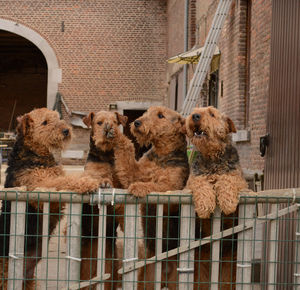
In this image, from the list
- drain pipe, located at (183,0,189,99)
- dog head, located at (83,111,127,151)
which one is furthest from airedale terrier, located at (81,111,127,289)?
drain pipe, located at (183,0,189,99)

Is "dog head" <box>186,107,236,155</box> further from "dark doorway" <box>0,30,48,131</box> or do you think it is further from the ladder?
"dark doorway" <box>0,30,48,131</box>

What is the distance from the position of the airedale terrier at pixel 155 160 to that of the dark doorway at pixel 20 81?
75.5ft

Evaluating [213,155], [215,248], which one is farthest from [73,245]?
[213,155]

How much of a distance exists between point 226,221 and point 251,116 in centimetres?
525

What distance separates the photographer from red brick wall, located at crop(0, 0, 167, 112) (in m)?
19.1

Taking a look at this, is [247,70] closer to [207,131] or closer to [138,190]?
[207,131]

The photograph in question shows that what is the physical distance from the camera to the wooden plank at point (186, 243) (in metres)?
3.19

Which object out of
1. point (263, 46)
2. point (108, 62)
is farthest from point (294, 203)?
point (108, 62)

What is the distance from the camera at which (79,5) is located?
62.7 feet

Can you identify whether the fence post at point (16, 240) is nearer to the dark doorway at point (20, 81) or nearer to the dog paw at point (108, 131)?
the dog paw at point (108, 131)

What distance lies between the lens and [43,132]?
3955 mm

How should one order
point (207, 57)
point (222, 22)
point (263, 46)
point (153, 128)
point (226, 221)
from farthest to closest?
point (207, 57)
point (222, 22)
point (263, 46)
point (153, 128)
point (226, 221)

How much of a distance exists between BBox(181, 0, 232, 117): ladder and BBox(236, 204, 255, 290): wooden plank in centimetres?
738

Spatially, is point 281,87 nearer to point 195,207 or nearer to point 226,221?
point 226,221
